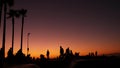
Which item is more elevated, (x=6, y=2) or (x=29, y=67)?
(x=6, y=2)

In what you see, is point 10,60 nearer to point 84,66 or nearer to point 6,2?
point 6,2

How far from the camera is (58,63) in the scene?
25.3 metres

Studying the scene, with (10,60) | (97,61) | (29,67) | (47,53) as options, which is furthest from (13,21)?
(97,61)

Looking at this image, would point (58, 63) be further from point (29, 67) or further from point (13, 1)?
point (13, 1)

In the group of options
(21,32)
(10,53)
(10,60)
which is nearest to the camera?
(10,60)

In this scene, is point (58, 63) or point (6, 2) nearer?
point (58, 63)

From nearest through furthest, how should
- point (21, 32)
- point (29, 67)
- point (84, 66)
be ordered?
1. point (84, 66)
2. point (29, 67)
3. point (21, 32)

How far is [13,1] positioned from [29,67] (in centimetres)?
3526

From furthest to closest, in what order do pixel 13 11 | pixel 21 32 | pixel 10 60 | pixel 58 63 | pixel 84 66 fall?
pixel 21 32
pixel 13 11
pixel 10 60
pixel 58 63
pixel 84 66

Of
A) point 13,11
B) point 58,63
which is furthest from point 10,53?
point 58,63

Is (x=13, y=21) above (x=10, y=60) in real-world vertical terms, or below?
above

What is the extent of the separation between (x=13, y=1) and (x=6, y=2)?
138cm

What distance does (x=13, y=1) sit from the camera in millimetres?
47594

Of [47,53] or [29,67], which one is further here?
[47,53]
